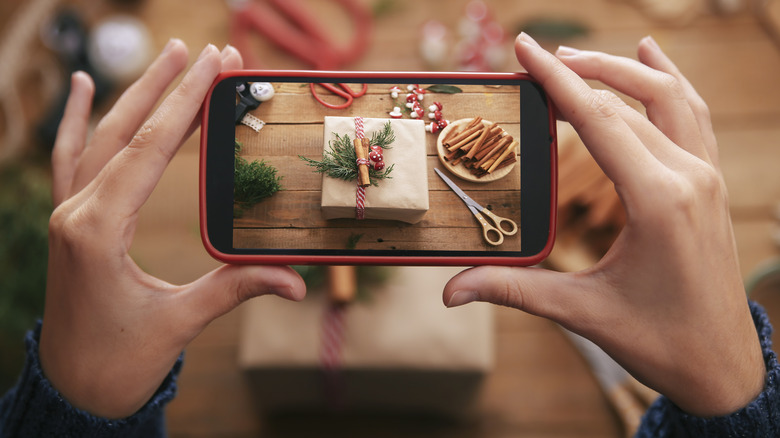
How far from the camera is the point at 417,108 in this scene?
2.38ft

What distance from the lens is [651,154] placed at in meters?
0.65

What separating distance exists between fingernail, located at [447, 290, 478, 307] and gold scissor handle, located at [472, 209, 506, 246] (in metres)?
0.07

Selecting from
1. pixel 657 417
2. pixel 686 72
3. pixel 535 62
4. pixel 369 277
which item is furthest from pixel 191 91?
pixel 686 72

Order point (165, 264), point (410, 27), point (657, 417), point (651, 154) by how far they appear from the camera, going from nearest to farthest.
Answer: point (651, 154) < point (657, 417) < point (165, 264) < point (410, 27)

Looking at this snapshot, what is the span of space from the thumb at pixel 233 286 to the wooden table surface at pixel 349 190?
0.04m

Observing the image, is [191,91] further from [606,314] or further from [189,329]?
[606,314]

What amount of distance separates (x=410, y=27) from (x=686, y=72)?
77 centimetres

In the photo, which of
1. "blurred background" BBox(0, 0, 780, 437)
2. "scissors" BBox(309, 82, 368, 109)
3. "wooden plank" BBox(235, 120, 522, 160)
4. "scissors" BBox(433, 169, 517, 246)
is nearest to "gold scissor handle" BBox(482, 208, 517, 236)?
"scissors" BBox(433, 169, 517, 246)

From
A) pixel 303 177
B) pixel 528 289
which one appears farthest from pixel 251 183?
pixel 528 289

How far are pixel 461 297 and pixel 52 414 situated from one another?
564mm

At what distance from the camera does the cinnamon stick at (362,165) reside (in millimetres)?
674

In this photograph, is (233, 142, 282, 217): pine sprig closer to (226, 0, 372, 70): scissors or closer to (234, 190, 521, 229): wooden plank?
(234, 190, 521, 229): wooden plank

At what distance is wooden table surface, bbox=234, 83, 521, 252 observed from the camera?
701mm

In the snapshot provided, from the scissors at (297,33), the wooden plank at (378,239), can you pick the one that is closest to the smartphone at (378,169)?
the wooden plank at (378,239)
